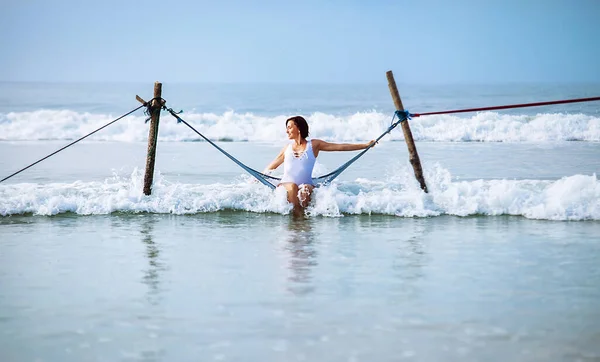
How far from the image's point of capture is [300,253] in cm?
698

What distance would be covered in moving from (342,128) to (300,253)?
61.7 ft

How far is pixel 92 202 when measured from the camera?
31.4 feet

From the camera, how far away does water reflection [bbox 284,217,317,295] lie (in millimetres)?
5797

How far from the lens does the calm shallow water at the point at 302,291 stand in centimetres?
447

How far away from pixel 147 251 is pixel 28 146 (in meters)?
14.9

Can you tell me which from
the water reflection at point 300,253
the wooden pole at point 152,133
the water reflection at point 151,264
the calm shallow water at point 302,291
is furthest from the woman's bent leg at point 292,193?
the wooden pole at point 152,133

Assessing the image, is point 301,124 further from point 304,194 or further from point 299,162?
point 304,194

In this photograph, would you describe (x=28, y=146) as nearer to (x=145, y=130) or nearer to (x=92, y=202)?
(x=145, y=130)

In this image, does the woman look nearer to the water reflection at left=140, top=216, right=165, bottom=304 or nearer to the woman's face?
the woman's face

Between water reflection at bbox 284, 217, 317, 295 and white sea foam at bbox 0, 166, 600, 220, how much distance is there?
0.77 meters

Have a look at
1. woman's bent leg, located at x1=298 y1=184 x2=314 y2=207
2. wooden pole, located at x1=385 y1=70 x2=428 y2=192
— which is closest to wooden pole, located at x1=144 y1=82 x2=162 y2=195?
woman's bent leg, located at x1=298 y1=184 x2=314 y2=207

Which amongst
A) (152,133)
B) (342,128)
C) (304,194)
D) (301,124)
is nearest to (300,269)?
Answer: (304,194)

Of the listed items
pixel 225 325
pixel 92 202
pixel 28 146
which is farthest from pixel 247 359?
pixel 28 146

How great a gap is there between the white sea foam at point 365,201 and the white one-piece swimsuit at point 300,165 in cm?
20
